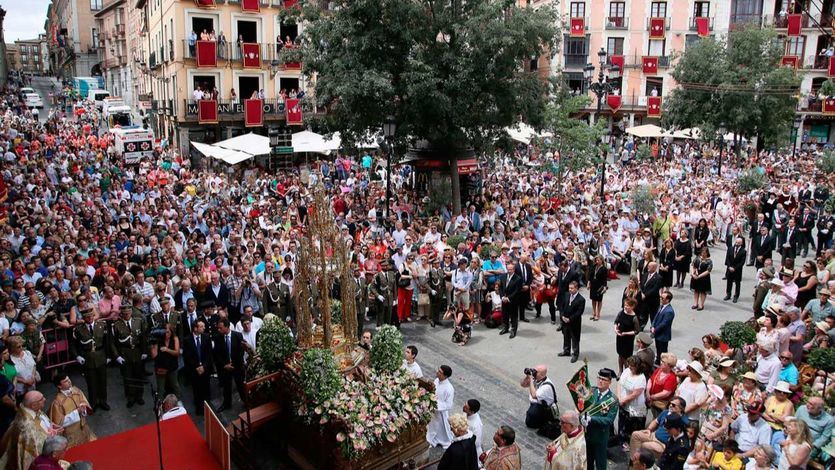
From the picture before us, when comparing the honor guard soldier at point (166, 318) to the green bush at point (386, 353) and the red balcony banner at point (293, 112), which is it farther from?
the red balcony banner at point (293, 112)

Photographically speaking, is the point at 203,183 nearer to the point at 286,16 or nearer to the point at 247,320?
the point at 286,16

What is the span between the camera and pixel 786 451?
22.4 feet

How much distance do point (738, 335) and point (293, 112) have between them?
27.8 meters

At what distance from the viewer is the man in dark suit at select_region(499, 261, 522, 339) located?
12.8m

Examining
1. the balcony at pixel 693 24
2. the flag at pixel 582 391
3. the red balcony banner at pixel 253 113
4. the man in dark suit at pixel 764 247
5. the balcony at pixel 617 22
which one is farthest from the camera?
the balcony at pixel 617 22

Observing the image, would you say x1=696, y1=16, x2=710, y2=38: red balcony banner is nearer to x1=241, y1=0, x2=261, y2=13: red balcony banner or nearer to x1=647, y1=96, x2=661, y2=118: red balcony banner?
x1=647, y1=96, x2=661, y2=118: red balcony banner

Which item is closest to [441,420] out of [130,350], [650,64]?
[130,350]

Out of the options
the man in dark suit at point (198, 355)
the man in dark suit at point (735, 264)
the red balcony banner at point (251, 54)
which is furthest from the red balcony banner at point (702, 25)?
the man in dark suit at point (198, 355)

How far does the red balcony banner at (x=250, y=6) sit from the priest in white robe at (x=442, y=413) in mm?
30866

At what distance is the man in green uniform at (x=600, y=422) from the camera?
25.7 feet

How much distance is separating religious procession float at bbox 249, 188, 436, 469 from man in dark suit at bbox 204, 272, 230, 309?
3.63m

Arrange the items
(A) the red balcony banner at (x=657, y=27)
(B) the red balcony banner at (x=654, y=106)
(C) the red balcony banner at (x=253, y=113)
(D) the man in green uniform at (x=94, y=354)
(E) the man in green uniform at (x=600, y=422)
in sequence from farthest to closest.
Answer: (A) the red balcony banner at (x=657, y=27), (B) the red balcony banner at (x=654, y=106), (C) the red balcony banner at (x=253, y=113), (D) the man in green uniform at (x=94, y=354), (E) the man in green uniform at (x=600, y=422)

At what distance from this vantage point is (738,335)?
10.0 metres

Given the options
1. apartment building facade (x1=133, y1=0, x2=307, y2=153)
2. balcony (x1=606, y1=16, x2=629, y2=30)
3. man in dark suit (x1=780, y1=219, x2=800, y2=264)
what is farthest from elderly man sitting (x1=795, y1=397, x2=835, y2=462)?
balcony (x1=606, y1=16, x2=629, y2=30)
